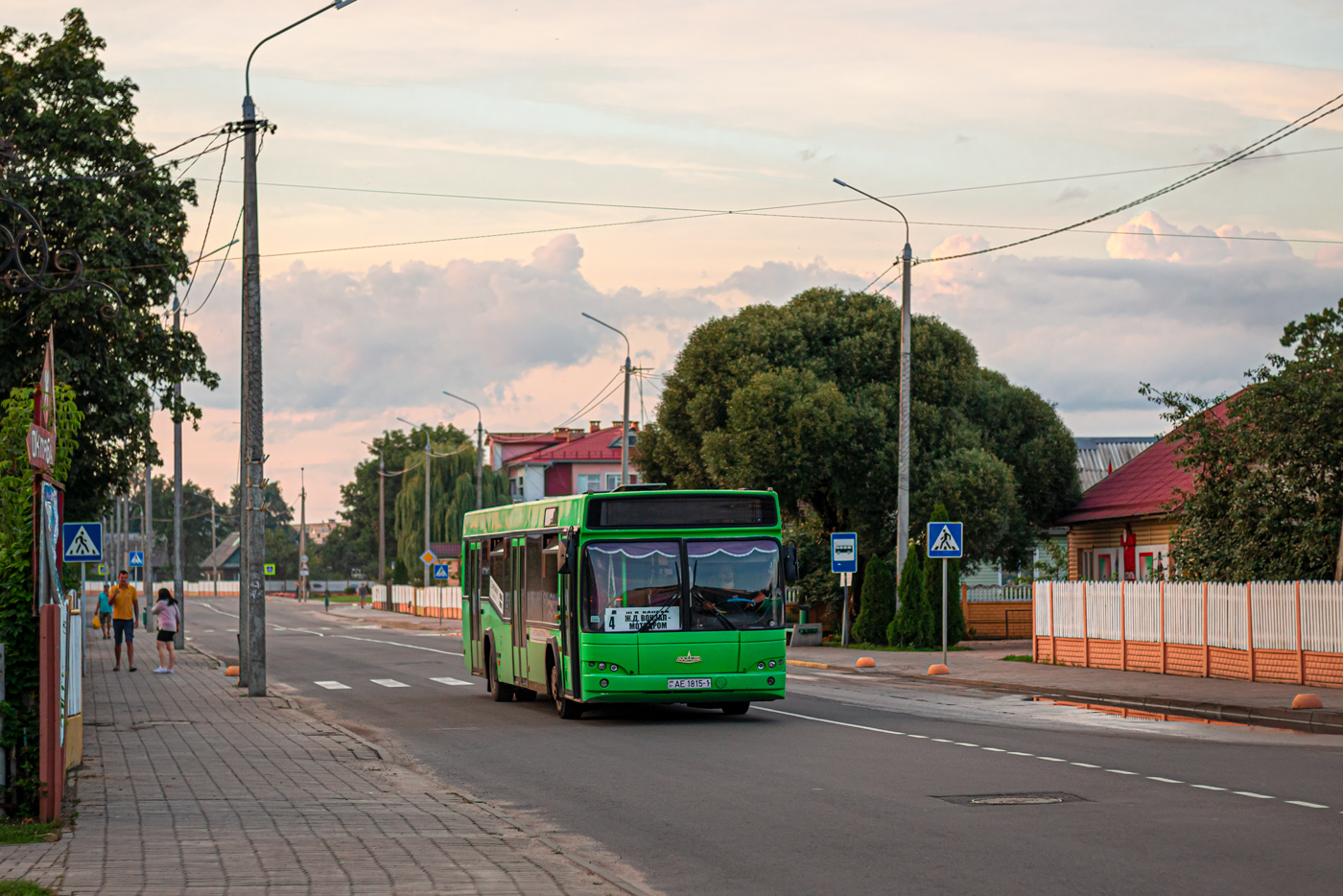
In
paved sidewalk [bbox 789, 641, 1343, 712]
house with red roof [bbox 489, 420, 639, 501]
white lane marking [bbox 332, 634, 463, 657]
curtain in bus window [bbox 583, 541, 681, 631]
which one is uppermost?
house with red roof [bbox 489, 420, 639, 501]

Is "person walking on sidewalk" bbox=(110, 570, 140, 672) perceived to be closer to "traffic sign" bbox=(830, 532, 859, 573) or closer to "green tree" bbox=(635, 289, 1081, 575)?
"traffic sign" bbox=(830, 532, 859, 573)

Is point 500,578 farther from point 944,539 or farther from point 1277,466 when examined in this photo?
point 1277,466

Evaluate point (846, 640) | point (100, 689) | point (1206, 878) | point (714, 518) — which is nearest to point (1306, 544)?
point (714, 518)

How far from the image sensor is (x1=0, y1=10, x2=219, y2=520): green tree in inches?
1123

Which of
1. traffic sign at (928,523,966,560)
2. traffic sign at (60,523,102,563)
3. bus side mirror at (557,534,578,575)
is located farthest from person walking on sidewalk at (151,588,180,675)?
traffic sign at (928,523,966,560)

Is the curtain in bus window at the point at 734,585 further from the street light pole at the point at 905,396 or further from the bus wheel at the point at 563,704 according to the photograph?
the street light pole at the point at 905,396

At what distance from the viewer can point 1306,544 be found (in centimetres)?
2455

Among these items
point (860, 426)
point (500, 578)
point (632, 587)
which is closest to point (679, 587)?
point (632, 587)

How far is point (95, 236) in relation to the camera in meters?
28.8

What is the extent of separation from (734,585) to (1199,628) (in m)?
10.7

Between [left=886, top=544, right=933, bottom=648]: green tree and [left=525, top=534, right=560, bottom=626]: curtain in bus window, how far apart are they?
16.9m

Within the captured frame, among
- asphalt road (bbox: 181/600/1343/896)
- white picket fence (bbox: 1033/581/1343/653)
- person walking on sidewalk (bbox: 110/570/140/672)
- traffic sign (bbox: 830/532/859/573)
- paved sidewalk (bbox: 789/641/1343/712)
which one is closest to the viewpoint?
asphalt road (bbox: 181/600/1343/896)

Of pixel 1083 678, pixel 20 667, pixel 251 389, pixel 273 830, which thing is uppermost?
pixel 251 389

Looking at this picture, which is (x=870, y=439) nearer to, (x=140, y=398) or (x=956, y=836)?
(x=140, y=398)
